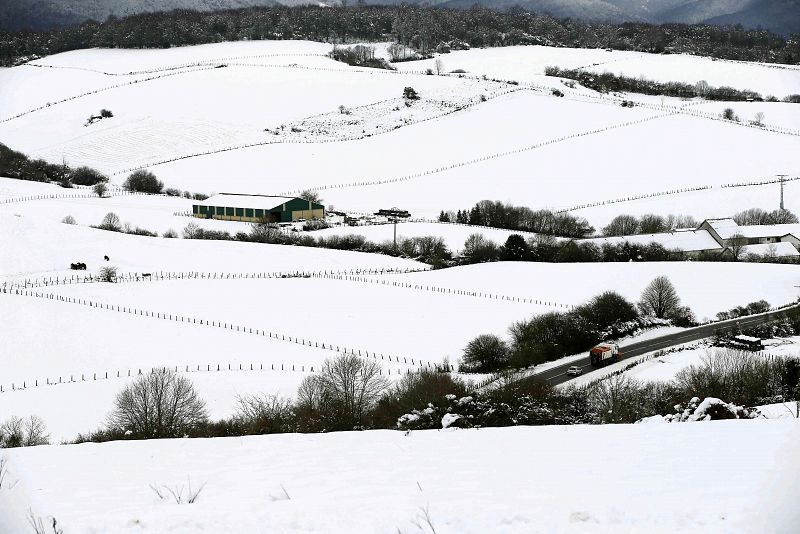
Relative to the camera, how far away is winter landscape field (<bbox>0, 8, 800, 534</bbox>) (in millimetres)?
9836

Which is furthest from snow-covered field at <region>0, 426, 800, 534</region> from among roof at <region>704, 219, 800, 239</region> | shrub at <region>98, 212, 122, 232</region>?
roof at <region>704, 219, 800, 239</region>

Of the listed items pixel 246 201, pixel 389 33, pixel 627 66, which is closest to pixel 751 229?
pixel 246 201

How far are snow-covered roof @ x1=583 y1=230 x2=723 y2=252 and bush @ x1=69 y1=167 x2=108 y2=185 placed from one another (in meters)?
40.5

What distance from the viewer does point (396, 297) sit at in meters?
35.0

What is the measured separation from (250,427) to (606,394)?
30.5ft

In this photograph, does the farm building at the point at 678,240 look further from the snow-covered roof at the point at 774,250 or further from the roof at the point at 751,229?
the snow-covered roof at the point at 774,250

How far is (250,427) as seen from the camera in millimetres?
16234

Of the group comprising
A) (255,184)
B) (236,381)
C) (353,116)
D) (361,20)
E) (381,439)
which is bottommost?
(236,381)

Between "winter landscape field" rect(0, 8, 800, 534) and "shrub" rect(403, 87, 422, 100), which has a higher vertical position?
"shrub" rect(403, 87, 422, 100)

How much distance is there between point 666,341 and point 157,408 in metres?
19.3

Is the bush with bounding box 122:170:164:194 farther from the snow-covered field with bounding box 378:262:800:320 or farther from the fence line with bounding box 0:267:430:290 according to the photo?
the snow-covered field with bounding box 378:262:800:320

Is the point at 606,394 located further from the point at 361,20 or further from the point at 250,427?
the point at 361,20

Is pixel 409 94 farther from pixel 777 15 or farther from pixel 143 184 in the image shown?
pixel 777 15

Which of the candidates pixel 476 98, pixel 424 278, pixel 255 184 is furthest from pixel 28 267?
pixel 476 98
